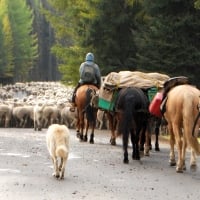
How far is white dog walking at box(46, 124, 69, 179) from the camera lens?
10398 mm

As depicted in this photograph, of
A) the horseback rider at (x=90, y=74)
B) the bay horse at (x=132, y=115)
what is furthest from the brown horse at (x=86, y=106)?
the bay horse at (x=132, y=115)

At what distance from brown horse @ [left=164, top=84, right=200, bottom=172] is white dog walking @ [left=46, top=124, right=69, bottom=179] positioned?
2.35 metres

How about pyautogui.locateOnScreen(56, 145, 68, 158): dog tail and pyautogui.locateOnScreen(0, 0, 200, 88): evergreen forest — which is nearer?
pyautogui.locateOnScreen(56, 145, 68, 158): dog tail

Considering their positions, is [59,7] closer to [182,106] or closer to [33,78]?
[182,106]

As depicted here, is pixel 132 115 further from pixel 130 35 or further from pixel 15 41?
pixel 15 41

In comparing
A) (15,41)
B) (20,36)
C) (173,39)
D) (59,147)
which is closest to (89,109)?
(173,39)

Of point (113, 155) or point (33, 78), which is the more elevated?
point (113, 155)

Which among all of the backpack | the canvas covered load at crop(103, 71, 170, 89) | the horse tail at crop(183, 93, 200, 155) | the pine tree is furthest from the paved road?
the pine tree

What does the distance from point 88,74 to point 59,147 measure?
27.6ft

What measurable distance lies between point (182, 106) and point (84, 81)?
7413 mm

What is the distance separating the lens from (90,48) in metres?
28.6

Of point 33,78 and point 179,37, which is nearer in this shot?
point 179,37

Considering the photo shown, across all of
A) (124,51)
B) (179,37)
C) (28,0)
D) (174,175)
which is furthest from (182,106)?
(28,0)

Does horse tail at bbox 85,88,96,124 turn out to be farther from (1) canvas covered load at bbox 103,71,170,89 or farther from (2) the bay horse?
(2) the bay horse
